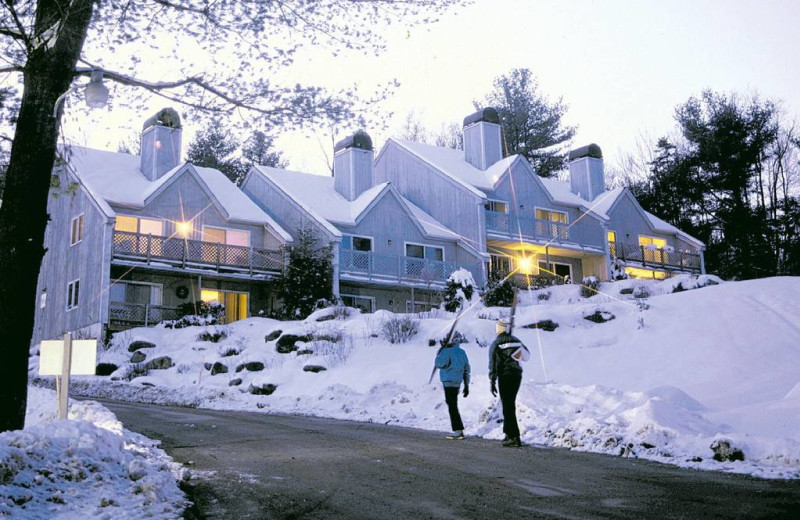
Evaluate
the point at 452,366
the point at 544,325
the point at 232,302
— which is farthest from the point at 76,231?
the point at 452,366

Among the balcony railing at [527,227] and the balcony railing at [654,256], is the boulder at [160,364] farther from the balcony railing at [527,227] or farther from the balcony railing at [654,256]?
the balcony railing at [654,256]

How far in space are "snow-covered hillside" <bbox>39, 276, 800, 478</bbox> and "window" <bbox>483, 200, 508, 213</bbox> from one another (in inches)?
511

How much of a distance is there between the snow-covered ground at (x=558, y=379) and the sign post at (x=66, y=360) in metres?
0.84

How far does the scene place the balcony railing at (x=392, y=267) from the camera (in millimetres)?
34938

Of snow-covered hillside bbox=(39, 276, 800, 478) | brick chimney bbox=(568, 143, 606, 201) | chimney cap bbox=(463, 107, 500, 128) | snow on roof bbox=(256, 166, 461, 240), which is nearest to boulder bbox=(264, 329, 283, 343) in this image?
snow-covered hillside bbox=(39, 276, 800, 478)

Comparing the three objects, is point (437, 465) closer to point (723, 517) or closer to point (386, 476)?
point (386, 476)

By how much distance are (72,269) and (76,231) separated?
64.8 inches

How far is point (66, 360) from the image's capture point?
28.0ft

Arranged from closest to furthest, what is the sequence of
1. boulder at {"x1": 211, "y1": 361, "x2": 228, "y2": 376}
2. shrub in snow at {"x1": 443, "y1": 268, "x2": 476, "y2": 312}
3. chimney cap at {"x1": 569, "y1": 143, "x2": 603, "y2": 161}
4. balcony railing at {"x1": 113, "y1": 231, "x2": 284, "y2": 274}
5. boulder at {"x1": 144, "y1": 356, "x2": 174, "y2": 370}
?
boulder at {"x1": 211, "y1": 361, "x2": 228, "y2": 376} → boulder at {"x1": 144, "y1": 356, "x2": 174, "y2": 370} → shrub in snow at {"x1": 443, "y1": 268, "x2": 476, "y2": 312} → balcony railing at {"x1": 113, "y1": 231, "x2": 284, "y2": 274} → chimney cap at {"x1": 569, "y1": 143, "x2": 603, "y2": 161}

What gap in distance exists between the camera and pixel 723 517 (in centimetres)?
592

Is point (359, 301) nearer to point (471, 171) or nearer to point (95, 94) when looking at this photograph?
point (471, 171)

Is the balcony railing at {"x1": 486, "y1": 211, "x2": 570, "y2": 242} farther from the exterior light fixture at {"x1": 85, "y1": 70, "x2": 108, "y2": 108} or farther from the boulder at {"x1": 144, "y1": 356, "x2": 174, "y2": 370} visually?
the exterior light fixture at {"x1": 85, "y1": 70, "x2": 108, "y2": 108}

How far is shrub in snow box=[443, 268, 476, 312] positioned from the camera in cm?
2900

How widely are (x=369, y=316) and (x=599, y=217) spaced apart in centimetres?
2216
